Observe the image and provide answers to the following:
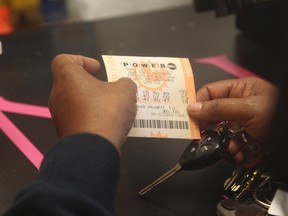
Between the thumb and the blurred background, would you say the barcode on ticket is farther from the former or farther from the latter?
the blurred background

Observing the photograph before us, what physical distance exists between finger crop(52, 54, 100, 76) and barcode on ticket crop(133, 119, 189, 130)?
0.34 ft

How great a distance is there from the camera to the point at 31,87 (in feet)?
3.29

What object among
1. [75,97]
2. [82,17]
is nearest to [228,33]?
[82,17]

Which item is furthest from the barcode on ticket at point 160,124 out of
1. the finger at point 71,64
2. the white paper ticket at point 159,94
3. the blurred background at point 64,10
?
the blurred background at point 64,10

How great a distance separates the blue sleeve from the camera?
462 millimetres

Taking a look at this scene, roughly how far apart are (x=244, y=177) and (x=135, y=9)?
3.07ft

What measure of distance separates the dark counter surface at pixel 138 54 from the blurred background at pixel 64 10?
0.46 feet

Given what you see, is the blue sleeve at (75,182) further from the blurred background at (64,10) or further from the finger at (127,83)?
the blurred background at (64,10)

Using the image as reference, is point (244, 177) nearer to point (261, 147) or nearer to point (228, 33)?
point (261, 147)

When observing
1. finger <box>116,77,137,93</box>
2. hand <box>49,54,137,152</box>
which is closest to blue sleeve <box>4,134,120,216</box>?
hand <box>49,54,137,152</box>

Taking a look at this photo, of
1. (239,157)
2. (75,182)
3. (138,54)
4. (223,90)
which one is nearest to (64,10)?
(138,54)

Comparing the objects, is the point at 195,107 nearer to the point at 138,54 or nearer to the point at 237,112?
the point at 237,112

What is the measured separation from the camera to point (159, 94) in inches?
27.2

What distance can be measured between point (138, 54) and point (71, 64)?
0.51 meters
